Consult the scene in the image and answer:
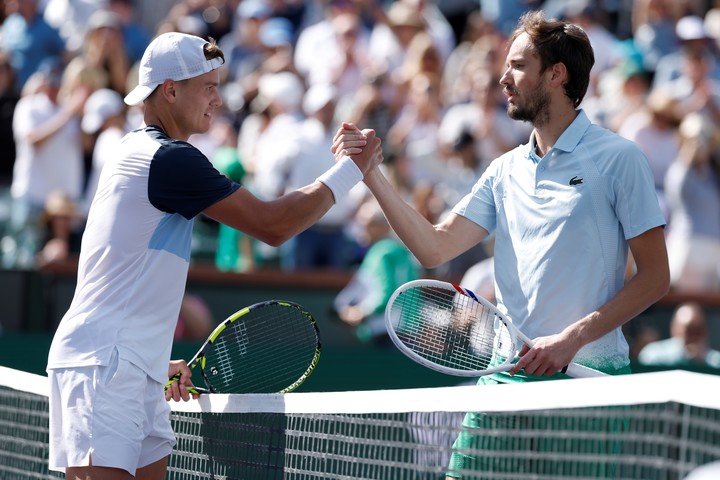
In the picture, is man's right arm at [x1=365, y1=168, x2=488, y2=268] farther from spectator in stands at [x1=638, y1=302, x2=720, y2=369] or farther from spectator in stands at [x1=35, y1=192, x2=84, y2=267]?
spectator in stands at [x1=35, y1=192, x2=84, y2=267]

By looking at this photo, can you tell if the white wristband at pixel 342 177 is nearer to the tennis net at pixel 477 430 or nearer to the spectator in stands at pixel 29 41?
the tennis net at pixel 477 430

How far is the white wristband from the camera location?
4.58 m

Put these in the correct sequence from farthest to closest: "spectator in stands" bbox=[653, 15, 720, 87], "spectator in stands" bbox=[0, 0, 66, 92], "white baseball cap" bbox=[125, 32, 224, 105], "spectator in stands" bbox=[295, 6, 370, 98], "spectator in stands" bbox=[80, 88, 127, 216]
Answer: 1. "spectator in stands" bbox=[0, 0, 66, 92]
2. "spectator in stands" bbox=[295, 6, 370, 98]
3. "spectator in stands" bbox=[653, 15, 720, 87]
4. "spectator in stands" bbox=[80, 88, 127, 216]
5. "white baseball cap" bbox=[125, 32, 224, 105]

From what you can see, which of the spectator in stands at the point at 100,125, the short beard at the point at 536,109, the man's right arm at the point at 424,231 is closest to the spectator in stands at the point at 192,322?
the spectator in stands at the point at 100,125

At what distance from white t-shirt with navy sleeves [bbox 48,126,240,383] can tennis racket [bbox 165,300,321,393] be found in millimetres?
771

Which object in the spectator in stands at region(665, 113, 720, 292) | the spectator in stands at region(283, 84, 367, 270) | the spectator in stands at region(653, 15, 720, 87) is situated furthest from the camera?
the spectator in stands at region(653, 15, 720, 87)

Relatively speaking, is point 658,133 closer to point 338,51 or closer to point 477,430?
point 338,51

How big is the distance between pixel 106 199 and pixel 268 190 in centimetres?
727

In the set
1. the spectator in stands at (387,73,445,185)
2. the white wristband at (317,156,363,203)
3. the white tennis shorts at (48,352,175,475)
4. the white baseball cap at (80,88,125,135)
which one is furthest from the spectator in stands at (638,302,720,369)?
the white tennis shorts at (48,352,175,475)

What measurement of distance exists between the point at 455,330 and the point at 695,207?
671 centimetres

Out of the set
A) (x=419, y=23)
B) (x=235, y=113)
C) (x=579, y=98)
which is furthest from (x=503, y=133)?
(x=579, y=98)

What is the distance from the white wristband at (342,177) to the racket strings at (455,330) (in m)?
0.59

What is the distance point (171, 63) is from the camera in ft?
14.8

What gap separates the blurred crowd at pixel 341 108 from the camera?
449 inches
